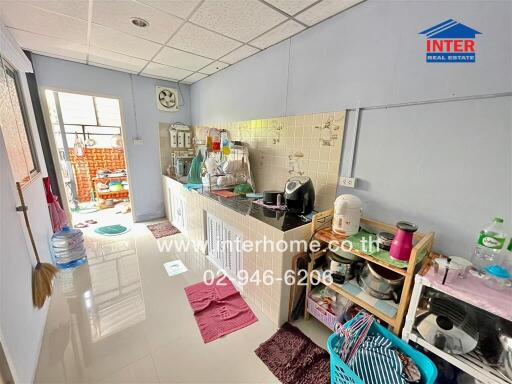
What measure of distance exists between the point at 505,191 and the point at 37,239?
10.1 ft

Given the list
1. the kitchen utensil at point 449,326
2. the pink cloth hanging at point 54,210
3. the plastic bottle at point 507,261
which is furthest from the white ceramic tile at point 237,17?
the pink cloth hanging at point 54,210

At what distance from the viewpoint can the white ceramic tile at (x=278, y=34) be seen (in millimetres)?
1608

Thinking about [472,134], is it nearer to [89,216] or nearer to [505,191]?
[505,191]

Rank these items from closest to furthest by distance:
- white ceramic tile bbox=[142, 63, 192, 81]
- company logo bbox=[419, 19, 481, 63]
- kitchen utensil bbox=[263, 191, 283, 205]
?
company logo bbox=[419, 19, 481, 63]
kitchen utensil bbox=[263, 191, 283, 205]
white ceramic tile bbox=[142, 63, 192, 81]

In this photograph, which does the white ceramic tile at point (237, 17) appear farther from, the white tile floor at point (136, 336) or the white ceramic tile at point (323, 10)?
the white tile floor at point (136, 336)

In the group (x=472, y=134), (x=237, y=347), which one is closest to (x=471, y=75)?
(x=472, y=134)

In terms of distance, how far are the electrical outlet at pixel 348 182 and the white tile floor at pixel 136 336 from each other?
1040 millimetres

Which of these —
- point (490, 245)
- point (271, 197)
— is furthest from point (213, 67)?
point (490, 245)

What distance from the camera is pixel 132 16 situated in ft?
5.08

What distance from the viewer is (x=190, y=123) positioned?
3.55 metres

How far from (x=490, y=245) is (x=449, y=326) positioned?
1.38 ft

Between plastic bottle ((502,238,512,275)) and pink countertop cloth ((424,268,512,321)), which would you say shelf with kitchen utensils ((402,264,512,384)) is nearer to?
pink countertop cloth ((424,268,512,321))

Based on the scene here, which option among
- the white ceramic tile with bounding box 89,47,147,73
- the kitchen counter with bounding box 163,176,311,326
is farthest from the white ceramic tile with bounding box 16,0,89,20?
the kitchen counter with bounding box 163,176,311,326

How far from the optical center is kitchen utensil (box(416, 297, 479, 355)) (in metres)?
0.94
